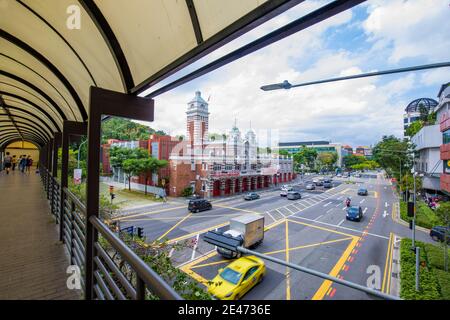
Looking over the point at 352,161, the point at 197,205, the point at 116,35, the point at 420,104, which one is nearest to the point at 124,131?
the point at 197,205

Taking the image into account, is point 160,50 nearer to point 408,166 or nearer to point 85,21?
point 85,21

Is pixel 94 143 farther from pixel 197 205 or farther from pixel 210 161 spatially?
pixel 210 161

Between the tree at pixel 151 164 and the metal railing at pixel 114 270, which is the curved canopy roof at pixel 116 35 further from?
the tree at pixel 151 164

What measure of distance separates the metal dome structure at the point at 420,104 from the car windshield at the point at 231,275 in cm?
4179

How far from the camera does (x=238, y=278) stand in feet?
20.3

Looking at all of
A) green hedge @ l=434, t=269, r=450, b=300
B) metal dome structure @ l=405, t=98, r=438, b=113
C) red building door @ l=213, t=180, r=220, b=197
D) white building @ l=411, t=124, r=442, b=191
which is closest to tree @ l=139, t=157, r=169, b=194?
red building door @ l=213, t=180, r=220, b=197

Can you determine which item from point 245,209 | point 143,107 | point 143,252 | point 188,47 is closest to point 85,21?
point 143,107

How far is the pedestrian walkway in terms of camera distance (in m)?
2.23

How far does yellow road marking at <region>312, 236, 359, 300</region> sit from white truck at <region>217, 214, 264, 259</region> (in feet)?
10.2

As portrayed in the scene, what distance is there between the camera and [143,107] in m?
2.48

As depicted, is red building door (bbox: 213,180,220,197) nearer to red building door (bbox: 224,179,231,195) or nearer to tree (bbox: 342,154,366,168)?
red building door (bbox: 224,179,231,195)

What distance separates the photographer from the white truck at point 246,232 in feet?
29.1

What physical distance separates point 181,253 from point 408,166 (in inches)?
1031

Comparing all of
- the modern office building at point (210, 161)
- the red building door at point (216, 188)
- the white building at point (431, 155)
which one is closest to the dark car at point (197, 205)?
the modern office building at point (210, 161)
